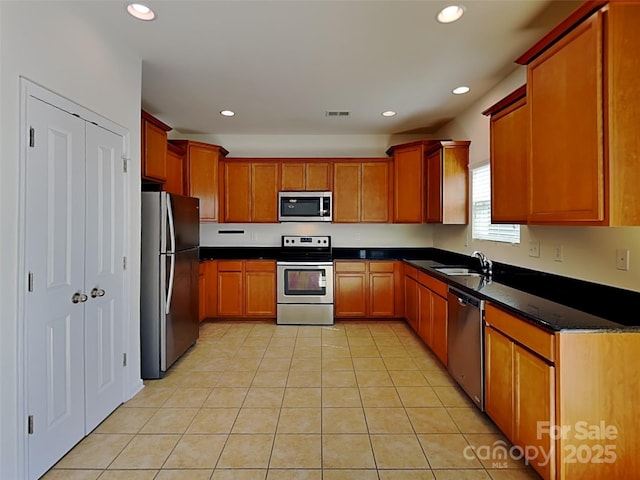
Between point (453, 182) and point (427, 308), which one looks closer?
point (427, 308)

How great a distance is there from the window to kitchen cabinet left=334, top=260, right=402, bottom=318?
52.2 inches

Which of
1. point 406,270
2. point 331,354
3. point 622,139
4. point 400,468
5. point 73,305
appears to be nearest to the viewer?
point 622,139

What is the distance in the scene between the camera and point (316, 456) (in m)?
2.09

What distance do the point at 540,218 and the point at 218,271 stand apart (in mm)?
3981

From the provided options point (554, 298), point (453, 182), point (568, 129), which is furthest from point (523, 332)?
point (453, 182)

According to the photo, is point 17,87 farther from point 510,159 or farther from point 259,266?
point 259,266

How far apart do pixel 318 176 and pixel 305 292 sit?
163cm

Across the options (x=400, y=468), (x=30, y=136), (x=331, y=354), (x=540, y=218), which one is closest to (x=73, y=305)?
(x=30, y=136)

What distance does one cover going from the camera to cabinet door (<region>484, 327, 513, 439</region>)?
2096 mm

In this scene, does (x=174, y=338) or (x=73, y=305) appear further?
(x=174, y=338)

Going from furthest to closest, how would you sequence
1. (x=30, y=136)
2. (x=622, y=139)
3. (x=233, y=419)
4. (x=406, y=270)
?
1. (x=406, y=270)
2. (x=233, y=419)
3. (x=30, y=136)
4. (x=622, y=139)

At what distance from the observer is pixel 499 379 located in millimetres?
2223

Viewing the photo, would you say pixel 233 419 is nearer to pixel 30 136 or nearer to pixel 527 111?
pixel 30 136

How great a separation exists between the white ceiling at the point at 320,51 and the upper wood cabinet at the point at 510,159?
0.48m
